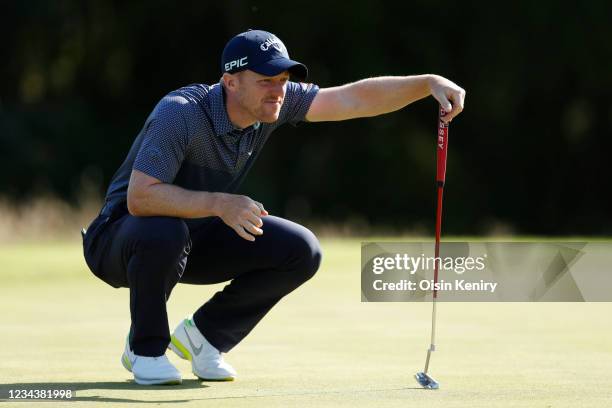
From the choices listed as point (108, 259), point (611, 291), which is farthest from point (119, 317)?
point (611, 291)

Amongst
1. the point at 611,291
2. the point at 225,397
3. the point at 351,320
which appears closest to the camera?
the point at 225,397

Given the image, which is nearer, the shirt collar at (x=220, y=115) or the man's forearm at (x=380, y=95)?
the shirt collar at (x=220, y=115)

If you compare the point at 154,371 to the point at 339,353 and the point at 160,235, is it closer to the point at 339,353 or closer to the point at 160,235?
the point at 160,235

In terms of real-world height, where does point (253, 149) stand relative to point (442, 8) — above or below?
below

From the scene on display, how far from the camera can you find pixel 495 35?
24234 millimetres

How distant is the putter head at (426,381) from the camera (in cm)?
434

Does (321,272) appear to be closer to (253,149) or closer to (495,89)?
(253,149)

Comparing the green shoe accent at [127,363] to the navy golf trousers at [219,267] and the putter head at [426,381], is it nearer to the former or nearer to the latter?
the navy golf trousers at [219,267]

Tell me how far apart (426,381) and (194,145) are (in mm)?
1238

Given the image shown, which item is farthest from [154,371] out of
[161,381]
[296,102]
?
[296,102]

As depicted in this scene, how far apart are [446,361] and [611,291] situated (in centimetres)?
274

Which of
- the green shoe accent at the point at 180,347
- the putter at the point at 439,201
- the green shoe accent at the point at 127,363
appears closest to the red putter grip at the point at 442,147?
the putter at the point at 439,201

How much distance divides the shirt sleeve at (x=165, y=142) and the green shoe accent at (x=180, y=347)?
2.54 ft

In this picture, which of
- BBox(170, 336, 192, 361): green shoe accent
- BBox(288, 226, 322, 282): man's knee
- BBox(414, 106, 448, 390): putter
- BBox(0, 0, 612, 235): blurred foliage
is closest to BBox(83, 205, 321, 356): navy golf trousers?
BBox(288, 226, 322, 282): man's knee
